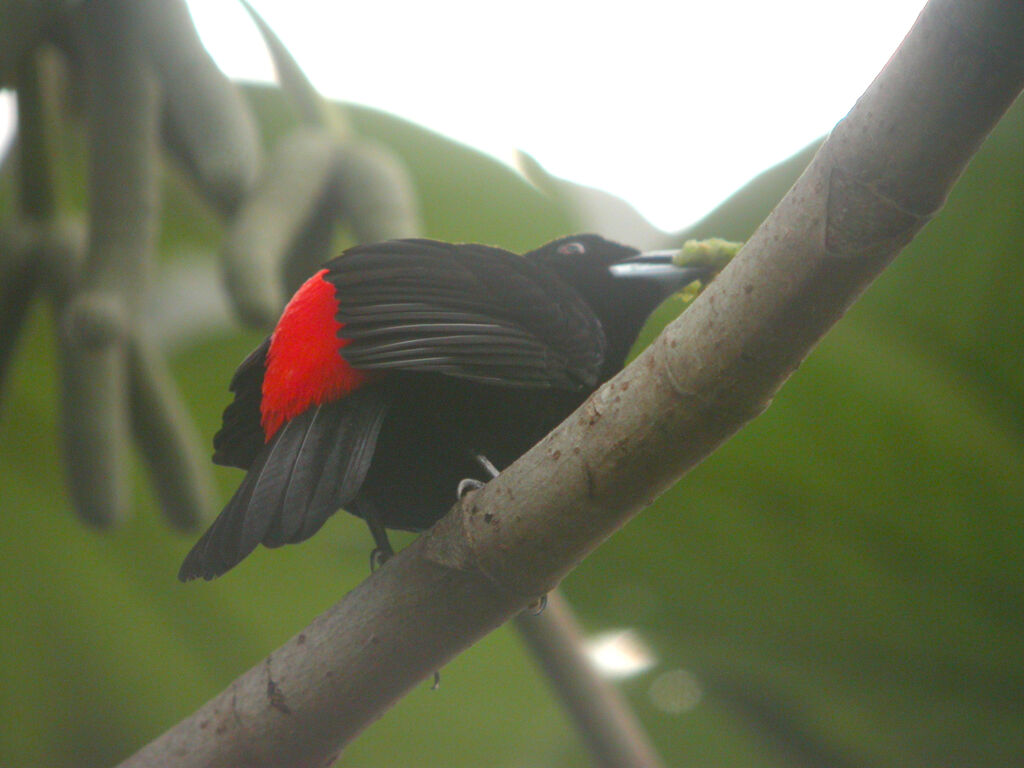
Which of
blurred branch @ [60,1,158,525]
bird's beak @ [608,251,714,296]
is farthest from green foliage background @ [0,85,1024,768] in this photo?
blurred branch @ [60,1,158,525]

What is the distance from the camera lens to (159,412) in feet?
7.47

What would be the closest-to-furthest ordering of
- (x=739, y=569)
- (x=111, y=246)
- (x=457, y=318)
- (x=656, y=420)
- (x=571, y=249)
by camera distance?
(x=656, y=420), (x=457, y=318), (x=111, y=246), (x=571, y=249), (x=739, y=569)

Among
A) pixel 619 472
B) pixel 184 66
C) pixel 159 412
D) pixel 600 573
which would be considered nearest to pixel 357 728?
pixel 619 472

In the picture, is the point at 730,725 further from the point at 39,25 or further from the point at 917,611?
the point at 39,25

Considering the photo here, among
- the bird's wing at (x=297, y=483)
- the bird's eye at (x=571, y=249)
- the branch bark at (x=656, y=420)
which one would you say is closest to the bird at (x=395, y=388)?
the bird's wing at (x=297, y=483)

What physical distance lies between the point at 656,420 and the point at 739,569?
A: 238 centimetres

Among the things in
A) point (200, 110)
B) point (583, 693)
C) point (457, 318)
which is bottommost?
point (583, 693)

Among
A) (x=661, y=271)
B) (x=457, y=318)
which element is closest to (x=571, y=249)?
(x=661, y=271)

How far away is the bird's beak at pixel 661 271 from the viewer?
2564 millimetres

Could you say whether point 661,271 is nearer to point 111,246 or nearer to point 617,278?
point 617,278

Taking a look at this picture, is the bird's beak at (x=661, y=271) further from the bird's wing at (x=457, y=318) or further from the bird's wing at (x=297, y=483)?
the bird's wing at (x=297, y=483)

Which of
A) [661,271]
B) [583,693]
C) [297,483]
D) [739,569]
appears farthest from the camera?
[739,569]

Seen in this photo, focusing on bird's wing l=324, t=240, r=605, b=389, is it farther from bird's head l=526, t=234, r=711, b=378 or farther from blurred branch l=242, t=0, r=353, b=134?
blurred branch l=242, t=0, r=353, b=134

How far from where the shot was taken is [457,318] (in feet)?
6.40
